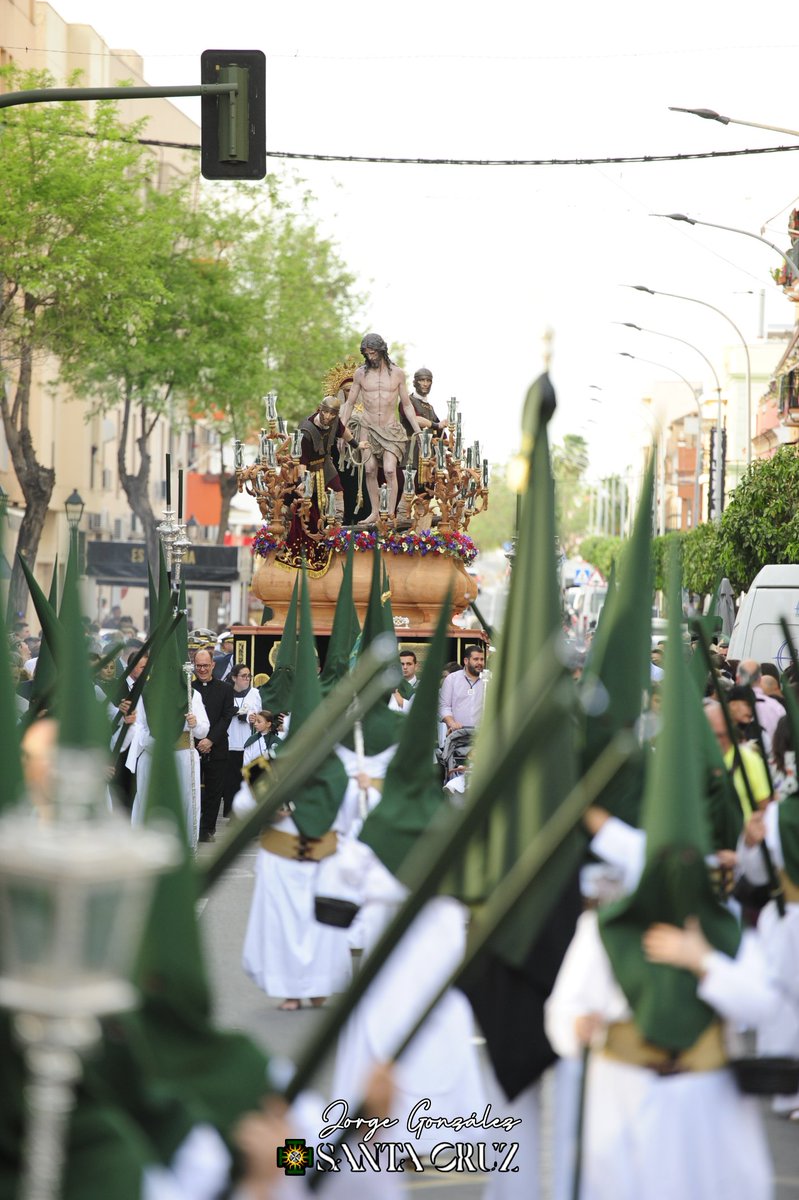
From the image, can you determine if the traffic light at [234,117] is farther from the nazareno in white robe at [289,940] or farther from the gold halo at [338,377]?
the gold halo at [338,377]

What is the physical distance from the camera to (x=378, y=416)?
75.4 feet

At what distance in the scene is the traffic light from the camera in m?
13.2

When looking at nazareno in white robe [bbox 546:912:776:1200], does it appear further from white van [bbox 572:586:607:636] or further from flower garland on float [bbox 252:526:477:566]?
white van [bbox 572:586:607:636]

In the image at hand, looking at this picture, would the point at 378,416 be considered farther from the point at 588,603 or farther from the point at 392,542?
the point at 588,603

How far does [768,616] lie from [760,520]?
50.0ft

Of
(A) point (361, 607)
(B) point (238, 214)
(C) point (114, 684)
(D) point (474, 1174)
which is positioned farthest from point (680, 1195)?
(B) point (238, 214)

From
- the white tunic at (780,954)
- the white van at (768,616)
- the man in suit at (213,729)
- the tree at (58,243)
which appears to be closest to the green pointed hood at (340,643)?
the man in suit at (213,729)

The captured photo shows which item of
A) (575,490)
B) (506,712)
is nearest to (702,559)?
(506,712)

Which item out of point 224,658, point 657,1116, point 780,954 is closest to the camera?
point 657,1116

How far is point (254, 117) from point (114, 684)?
4.35m

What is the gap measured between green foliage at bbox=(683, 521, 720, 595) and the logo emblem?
97.0ft

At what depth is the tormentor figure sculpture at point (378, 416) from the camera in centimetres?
2284

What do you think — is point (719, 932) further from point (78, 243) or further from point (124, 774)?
point (78, 243)

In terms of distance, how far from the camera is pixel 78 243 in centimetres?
3183
